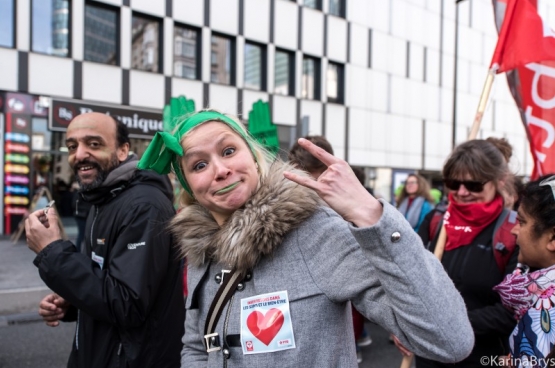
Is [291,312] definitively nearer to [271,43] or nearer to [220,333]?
[220,333]

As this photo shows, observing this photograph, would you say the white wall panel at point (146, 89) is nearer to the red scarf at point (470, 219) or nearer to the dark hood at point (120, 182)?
the dark hood at point (120, 182)

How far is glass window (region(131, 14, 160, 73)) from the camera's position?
13.7 meters

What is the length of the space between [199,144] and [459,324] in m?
0.95

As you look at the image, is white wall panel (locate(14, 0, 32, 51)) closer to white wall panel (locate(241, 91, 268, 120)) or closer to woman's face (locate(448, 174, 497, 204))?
white wall panel (locate(241, 91, 268, 120))

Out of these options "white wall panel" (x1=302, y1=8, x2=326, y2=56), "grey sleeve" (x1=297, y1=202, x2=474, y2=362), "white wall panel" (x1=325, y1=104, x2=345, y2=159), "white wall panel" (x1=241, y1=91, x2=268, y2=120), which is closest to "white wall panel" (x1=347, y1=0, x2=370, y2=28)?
"white wall panel" (x1=302, y1=8, x2=326, y2=56)

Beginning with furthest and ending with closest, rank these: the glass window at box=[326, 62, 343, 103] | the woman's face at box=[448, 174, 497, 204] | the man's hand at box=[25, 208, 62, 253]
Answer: the glass window at box=[326, 62, 343, 103]
the woman's face at box=[448, 174, 497, 204]
the man's hand at box=[25, 208, 62, 253]

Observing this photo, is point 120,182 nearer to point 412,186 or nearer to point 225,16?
point 412,186

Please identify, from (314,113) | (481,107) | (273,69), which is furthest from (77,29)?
(481,107)

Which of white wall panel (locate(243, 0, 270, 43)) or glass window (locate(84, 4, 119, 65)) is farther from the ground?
white wall panel (locate(243, 0, 270, 43))

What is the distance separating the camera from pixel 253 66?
53.0ft

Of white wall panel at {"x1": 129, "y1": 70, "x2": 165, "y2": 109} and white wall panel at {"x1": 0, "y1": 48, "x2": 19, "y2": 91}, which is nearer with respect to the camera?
white wall panel at {"x1": 0, "y1": 48, "x2": 19, "y2": 91}

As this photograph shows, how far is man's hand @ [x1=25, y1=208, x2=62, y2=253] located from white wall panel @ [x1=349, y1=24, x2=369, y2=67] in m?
17.8

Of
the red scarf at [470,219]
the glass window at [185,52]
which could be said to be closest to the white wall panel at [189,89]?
the glass window at [185,52]

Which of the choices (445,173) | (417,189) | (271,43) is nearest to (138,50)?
(271,43)
